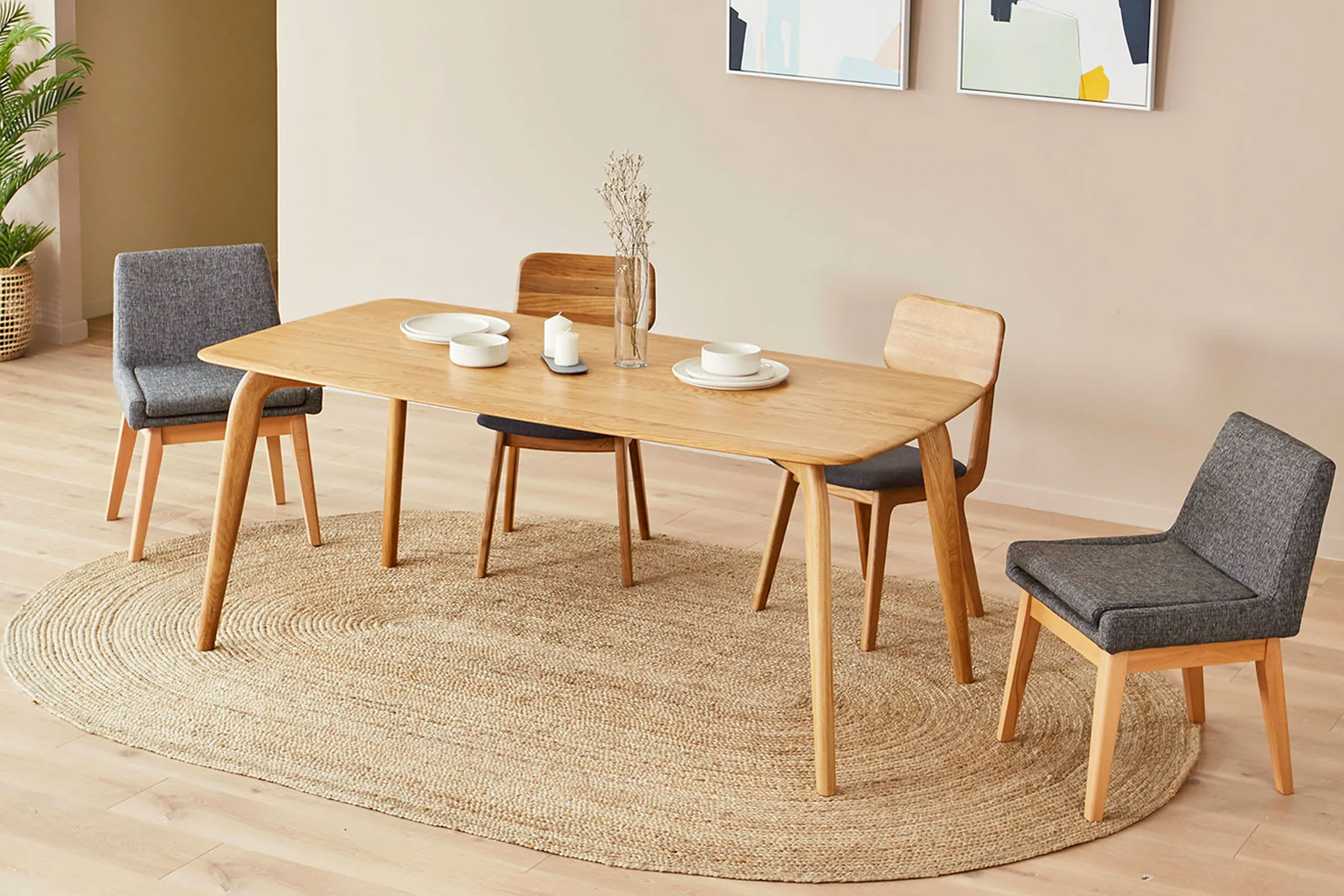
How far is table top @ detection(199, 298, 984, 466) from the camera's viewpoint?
2.89 metres

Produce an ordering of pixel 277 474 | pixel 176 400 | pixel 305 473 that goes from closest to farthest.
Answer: pixel 176 400
pixel 305 473
pixel 277 474

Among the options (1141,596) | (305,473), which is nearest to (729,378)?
(1141,596)

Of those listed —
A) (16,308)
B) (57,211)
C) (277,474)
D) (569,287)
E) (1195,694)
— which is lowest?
(1195,694)

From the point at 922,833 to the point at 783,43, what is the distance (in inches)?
110

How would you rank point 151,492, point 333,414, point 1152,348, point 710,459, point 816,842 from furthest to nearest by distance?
point 333,414 → point 710,459 → point 1152,348 → point 151,492 → point 816,842

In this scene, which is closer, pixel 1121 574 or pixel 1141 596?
pixel 1141 596

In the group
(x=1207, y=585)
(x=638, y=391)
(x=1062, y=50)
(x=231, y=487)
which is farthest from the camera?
(x=1062, y=50)

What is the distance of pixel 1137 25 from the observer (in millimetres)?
4199

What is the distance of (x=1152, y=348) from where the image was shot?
443 cm

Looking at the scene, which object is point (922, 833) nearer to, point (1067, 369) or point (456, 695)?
point (456, 695)

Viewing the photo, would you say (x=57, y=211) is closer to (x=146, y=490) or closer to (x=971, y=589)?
(x=146, y=490)

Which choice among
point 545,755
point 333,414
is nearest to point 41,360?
point 333,414

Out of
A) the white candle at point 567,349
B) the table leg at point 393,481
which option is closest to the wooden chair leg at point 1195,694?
the white candle at point 567,349

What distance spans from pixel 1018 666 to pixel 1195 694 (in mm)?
447
